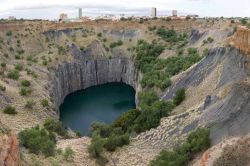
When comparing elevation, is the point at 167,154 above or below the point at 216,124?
below

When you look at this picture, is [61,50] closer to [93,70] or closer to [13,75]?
[93,70]

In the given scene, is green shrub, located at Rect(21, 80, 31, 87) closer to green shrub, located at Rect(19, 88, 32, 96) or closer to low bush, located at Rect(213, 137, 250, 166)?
green shrub, located at Rect(19, 88, 32, 96)

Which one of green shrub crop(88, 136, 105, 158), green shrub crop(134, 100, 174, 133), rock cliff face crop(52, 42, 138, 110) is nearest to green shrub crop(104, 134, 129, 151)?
green shrub crop(88, 136, 105, 158)

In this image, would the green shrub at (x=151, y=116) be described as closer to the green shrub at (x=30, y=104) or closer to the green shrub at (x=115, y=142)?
the green shrub at (x=115, y=142)

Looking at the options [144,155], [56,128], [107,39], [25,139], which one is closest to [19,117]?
[56,128]

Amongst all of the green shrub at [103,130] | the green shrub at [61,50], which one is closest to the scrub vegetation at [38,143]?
the green shrub at [103,130]

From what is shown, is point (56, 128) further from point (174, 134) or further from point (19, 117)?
point (174, 134)

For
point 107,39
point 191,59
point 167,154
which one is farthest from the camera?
point 107,39
